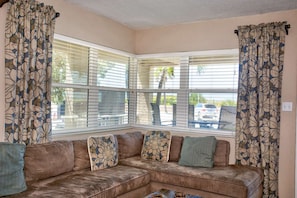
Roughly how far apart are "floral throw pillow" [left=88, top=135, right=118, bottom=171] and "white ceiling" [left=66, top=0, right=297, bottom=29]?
1724mm

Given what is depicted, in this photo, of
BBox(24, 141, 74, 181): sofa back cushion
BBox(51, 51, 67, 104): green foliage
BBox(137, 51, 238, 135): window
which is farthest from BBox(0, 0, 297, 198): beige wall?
BBox(24, 141, 74, 181): sofa back cushion

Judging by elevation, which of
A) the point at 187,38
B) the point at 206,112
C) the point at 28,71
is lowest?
the point at 206,112

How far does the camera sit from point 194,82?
4371 mm

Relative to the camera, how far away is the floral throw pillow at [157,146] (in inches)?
150

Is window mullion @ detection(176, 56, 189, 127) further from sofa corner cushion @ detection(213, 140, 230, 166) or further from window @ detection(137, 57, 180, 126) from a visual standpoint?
sofa corner cushion @ detection(213, 140, 230, 166)

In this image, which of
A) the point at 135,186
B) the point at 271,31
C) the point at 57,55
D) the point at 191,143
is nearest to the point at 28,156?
the point at 135,186

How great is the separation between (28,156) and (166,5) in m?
2.41

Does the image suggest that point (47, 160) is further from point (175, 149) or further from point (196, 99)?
point (196, 99)

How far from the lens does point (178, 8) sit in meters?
3.68

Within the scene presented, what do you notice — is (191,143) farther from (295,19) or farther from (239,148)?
(295,19)

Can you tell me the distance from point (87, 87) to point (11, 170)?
1.79 m

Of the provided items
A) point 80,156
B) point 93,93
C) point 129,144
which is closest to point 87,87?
point 93,93

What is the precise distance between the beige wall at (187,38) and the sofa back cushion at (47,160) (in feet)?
1.44

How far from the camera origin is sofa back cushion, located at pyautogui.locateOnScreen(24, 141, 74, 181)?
2713mm
